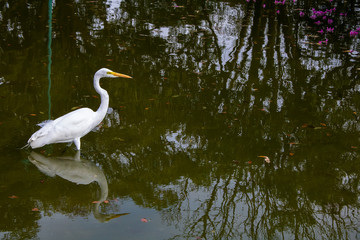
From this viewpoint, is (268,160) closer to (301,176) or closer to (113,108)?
(301,176)

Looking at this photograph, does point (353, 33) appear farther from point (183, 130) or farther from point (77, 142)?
point (77, 142)

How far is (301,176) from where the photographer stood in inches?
219

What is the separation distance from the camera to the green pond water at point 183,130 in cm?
474

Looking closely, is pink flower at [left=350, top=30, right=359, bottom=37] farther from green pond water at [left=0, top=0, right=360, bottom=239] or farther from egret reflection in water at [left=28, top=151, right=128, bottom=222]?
egret reflection in water at [left=28, top=151, right=128, bottom=222]

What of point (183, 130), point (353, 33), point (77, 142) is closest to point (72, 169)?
point (77, 142)

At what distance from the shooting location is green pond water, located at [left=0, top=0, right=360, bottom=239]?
474 cm

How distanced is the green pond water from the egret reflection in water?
2 cm

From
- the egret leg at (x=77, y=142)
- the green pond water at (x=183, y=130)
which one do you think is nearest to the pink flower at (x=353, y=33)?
the green pond water at (x=183, y=130)

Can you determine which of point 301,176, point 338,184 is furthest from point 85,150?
point 338,184

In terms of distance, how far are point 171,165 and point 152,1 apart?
880 centimetres

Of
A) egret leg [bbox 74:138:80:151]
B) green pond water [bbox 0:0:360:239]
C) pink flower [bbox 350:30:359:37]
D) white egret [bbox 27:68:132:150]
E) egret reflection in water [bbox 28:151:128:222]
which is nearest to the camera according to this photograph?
green pond water [bbox 0:0:360:239]

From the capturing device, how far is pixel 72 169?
5.51m

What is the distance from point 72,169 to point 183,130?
184 centimetres

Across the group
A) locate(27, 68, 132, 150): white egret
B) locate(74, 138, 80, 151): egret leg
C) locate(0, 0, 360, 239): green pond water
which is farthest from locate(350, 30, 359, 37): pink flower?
locate(74, 138, 80, 151): egret leg
